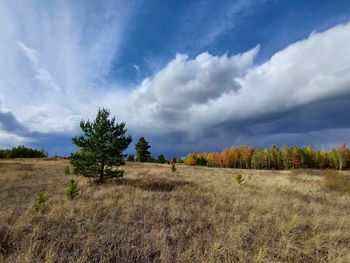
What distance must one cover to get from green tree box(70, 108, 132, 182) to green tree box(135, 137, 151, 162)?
51320 mm

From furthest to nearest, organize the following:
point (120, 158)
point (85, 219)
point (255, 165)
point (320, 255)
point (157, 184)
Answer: point (255, 165), point (120, 158), point (157, 184), point (85, 219), point (320, 255)

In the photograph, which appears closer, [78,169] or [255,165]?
[78,169]

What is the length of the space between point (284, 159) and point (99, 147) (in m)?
88.3

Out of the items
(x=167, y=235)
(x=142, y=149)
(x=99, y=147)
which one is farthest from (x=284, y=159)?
(x=167, y=235)

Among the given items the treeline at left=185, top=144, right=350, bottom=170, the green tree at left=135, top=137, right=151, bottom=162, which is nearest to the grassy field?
the green tree at left=135, top=137, right=151, bottom=162

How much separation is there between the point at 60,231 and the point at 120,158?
10.9m

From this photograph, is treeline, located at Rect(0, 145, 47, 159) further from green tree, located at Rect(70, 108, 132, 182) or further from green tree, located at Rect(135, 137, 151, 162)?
green tree, located at Rect(70, 108, 132, 182)

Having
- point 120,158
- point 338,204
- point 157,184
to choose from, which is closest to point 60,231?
point 157,184

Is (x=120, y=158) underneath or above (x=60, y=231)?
above

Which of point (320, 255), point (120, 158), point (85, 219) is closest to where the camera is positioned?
point (320, 255)

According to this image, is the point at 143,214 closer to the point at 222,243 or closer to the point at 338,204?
the point at 222,243

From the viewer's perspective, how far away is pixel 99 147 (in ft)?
55.0

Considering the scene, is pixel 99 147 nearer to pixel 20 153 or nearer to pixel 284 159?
pixel 20 153

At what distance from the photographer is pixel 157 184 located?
1581 centimetres
